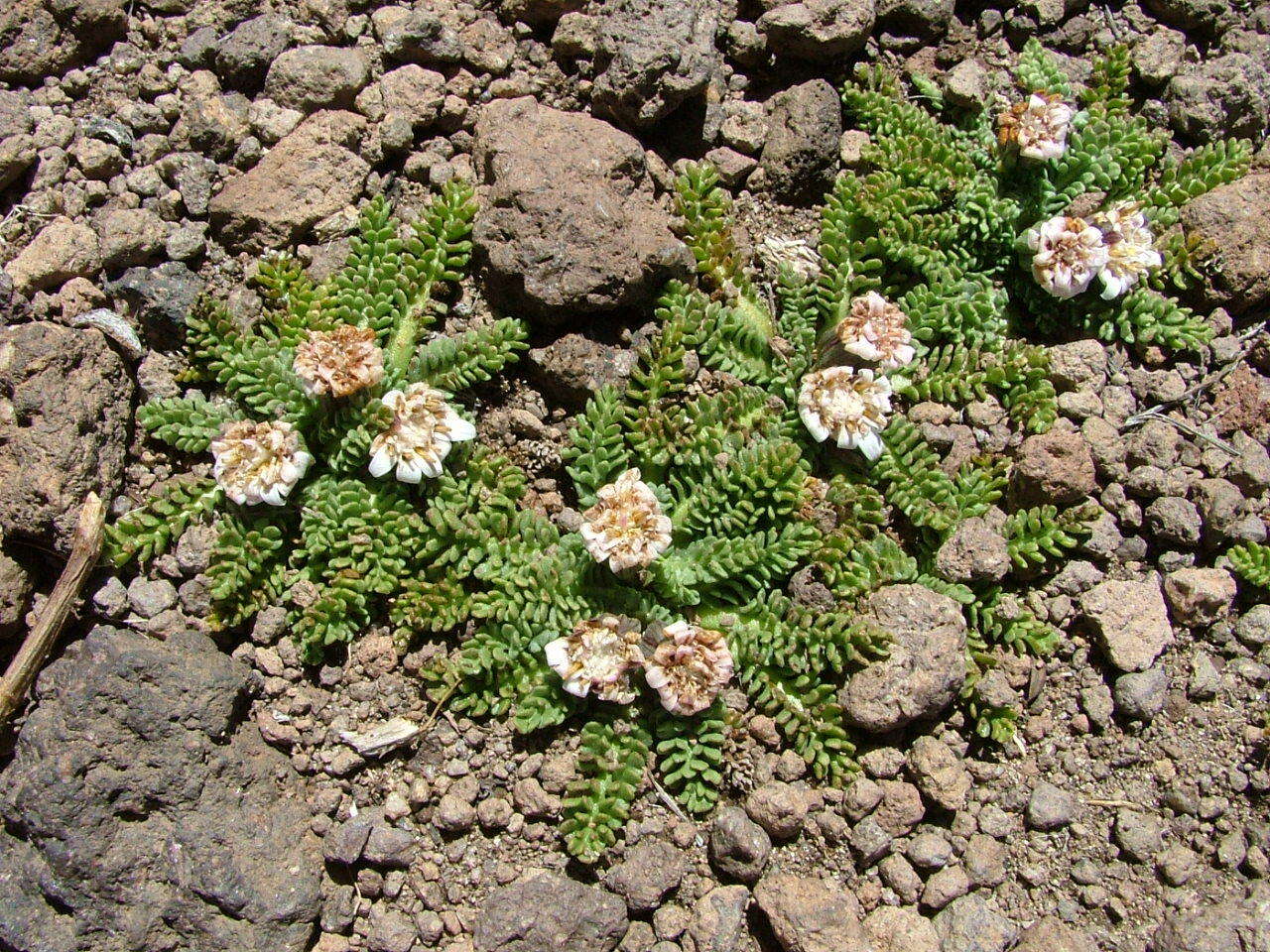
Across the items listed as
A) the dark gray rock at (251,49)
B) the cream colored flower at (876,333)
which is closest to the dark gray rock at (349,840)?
the cream colored flower at (876,333)

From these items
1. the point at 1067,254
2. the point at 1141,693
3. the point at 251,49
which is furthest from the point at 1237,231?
the point at 251,49

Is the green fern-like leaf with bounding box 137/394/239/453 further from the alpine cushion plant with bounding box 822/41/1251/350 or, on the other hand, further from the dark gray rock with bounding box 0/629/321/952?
the alpine cushion plant with bounding box 822/41/1251/350

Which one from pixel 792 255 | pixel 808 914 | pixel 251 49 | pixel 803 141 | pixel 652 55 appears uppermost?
pixel 652 55

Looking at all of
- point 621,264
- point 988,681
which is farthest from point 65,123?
point 988,681

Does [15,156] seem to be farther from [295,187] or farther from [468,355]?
[468,355]

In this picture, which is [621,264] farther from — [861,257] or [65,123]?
[65,123]
